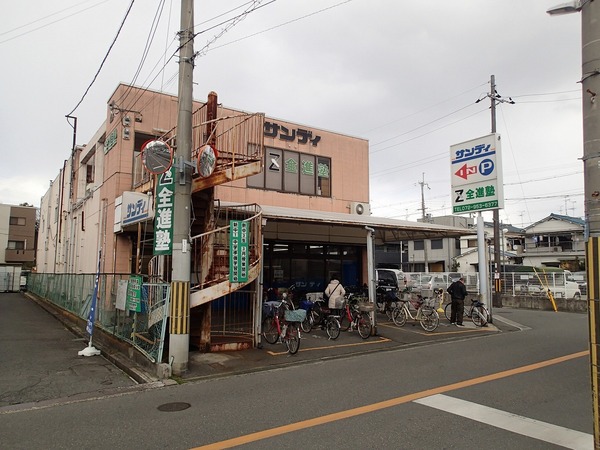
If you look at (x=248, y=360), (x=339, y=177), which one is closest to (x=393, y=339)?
(x=248, y=360)

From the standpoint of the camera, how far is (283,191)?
17.4 m

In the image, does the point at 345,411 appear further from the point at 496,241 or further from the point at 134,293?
the point at 496,241

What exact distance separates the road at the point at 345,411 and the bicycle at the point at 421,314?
14.2ft

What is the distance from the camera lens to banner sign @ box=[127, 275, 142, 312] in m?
8.85

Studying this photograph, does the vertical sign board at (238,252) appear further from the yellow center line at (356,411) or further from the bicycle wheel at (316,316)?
the bicycle wheel at (316,316)

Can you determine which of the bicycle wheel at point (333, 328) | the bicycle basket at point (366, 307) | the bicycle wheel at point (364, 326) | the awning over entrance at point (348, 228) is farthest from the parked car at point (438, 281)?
the bicycle wheel at point (333, 328)

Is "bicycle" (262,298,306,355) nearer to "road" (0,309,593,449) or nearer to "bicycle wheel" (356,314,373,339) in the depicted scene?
"road" (0,309,593,449)

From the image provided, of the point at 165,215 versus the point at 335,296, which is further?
the point at 335,296

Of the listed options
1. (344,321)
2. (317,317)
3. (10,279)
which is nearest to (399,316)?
(344,321)

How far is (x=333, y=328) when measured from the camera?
1183cm

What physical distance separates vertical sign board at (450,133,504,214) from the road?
7259 mm

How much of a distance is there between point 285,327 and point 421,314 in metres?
5.68

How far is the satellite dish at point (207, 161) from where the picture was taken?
8.52 meters

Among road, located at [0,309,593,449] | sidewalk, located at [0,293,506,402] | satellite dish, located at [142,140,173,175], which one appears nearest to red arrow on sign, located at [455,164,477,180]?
sidewalk, located at [0,293,506,402]
